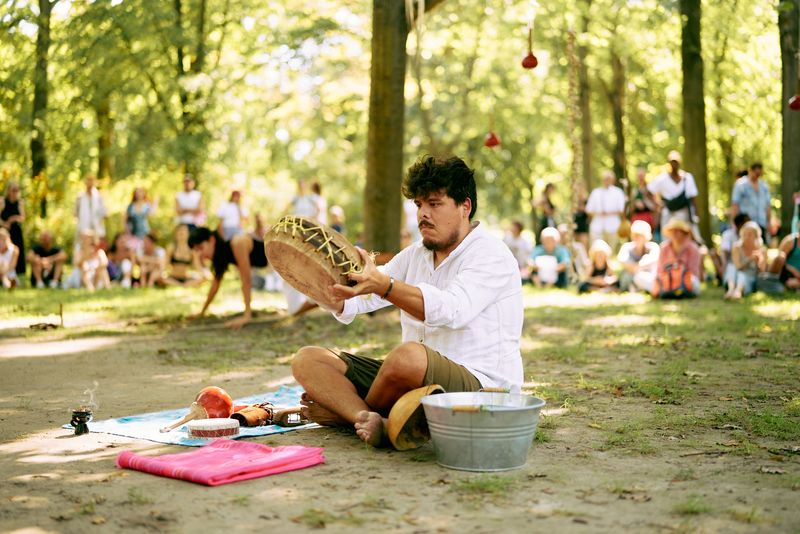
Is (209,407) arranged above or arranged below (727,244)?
below

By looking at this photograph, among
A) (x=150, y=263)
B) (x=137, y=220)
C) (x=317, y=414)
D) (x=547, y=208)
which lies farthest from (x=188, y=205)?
(x=317, y=414)

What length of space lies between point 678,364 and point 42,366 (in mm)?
5587

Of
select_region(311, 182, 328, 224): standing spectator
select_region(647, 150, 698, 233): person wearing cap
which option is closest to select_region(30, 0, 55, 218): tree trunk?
select_region(311, 182, 328, 224): standing spectator

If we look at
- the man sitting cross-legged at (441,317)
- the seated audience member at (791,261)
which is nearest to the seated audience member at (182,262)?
the seated audience member at (791,261)

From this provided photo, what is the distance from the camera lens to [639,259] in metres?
15.1

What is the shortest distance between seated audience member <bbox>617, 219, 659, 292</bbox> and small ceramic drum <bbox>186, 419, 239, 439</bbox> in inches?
405

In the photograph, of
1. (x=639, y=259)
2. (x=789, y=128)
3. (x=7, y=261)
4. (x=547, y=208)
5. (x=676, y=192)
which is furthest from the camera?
(x=547, y=208)

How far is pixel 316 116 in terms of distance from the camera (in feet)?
107

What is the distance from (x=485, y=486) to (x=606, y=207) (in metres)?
13.8

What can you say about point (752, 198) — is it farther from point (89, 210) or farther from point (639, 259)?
point (89, 210)

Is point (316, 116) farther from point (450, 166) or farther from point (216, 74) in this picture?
point (450, 166)

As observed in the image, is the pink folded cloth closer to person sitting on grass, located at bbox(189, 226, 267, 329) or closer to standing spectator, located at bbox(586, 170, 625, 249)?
person sitting on grass, located at bbox(189, 226, 267, 329)

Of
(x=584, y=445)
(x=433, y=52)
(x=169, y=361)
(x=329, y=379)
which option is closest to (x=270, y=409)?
(x=329, y=379)

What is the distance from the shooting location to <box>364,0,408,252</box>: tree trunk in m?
11.1
